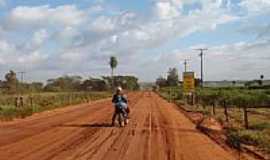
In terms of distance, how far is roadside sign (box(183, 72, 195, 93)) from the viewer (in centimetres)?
5132

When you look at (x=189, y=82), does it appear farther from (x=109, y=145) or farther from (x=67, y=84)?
(x=67, y=84)

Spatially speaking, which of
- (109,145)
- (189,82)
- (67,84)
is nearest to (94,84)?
(67,84)

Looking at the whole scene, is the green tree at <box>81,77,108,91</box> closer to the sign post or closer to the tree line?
the tree line

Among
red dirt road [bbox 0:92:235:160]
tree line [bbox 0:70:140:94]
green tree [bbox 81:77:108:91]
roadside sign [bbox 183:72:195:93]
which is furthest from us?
green tree [bbox 81:77:108:91]

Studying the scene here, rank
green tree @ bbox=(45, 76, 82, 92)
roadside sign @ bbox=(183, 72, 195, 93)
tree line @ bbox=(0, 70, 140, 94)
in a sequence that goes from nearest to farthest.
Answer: roadside sign @ bbox=(183, 72, 195, 93) → tree line @ bbox=(0, 70, 140, 94) → green tree @ bbox=(45, 76, 82, 92)

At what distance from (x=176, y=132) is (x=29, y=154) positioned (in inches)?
371

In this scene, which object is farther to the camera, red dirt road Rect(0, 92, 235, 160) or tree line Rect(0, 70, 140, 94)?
tree line Rect(0, 70, 140, 94)

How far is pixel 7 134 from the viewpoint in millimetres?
20625

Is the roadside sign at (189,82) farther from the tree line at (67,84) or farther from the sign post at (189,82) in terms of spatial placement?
the tree line at (67,84)

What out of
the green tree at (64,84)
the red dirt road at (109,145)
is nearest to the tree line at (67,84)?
the green tree at (64,84)

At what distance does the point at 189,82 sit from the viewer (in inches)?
2025

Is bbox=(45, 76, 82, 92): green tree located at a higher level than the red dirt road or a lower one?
higher

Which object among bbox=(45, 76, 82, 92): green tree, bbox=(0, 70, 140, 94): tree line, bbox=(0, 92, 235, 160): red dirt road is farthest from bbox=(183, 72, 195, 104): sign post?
bbox=(45, 76, 82, 92): green tree

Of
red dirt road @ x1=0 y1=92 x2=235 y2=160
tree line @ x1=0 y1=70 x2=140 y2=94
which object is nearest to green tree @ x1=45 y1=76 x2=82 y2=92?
tree line @ x1=0 y1=70 x2=140 y2=94
